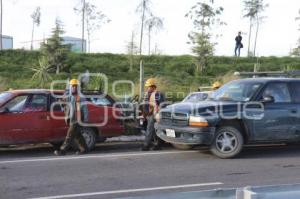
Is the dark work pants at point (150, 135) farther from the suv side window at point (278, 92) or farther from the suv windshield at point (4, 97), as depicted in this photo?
the suv windshield at point (4, 97)

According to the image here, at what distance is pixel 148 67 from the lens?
35.0m

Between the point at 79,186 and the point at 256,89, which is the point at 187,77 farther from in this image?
the point at 79,186

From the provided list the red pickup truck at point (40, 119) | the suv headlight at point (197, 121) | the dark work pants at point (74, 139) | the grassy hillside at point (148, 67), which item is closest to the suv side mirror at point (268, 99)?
the suv headlight at point (197, 121)

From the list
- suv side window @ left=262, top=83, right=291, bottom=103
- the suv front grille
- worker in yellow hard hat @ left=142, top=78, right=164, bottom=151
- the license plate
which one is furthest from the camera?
→ worker in yellow hard hat @ left=142, top=78, right=164, bottom=151

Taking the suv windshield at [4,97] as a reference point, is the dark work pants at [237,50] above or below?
above

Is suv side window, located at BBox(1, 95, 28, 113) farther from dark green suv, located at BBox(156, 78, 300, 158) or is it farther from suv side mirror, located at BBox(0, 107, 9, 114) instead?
dark green suv, located at BBox(156, 78, 300, 158)

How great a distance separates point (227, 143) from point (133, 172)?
245cm

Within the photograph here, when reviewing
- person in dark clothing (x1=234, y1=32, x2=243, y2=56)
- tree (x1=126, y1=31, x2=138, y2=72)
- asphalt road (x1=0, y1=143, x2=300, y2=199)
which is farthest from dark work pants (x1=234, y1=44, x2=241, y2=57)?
asphalt road (x1=0, y1=143, x2=300, y2=199)

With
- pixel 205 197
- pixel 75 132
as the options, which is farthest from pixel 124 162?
pixel 205 197

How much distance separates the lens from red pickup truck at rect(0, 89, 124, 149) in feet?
36.7

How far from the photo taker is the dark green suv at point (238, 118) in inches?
421

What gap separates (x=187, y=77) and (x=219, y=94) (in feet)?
65.1

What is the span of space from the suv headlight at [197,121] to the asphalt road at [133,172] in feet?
2.33

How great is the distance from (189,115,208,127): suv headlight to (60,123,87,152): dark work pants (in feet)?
8.23
